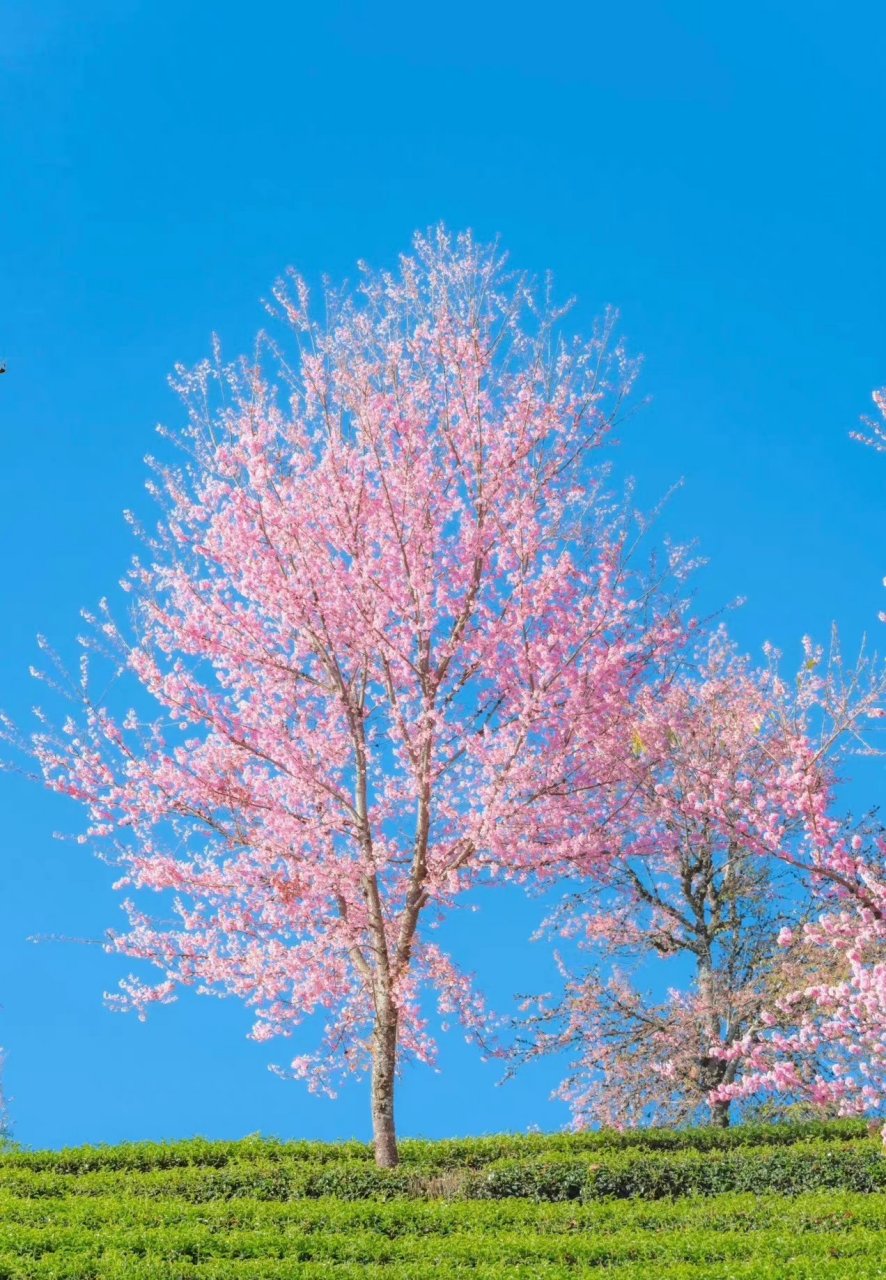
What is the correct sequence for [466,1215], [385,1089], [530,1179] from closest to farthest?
[466,1215]
[530,1179]
[385,1089]

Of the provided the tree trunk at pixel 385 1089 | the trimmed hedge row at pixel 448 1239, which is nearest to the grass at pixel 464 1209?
the trimmed hedge row at pixel 448 1239

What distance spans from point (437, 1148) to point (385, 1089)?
1545mm

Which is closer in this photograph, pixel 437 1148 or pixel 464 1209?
pixel 464 1209

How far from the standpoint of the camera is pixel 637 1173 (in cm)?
1277

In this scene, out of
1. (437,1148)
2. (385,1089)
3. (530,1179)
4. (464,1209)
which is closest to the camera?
(464,1209)

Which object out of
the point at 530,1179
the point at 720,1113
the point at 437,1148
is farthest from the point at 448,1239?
the point at 720,1113

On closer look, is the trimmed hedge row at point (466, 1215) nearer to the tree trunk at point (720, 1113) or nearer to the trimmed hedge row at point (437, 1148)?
the trimmed hedge row at point (437, 1148)

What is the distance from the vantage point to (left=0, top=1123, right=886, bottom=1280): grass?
9000 millimetres

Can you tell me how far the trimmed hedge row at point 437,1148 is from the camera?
46.9 ft

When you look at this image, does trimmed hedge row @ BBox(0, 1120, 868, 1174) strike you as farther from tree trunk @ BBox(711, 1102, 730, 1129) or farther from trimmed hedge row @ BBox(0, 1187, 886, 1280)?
trimmed hedge row @ BBox(0, 1187, 886, 1280)

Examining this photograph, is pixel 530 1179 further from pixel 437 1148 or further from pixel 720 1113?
pixel 720 1113

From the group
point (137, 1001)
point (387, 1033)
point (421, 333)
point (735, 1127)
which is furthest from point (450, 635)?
point (735, 1127)

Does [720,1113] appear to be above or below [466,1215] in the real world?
above

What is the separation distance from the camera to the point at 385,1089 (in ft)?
43.9
